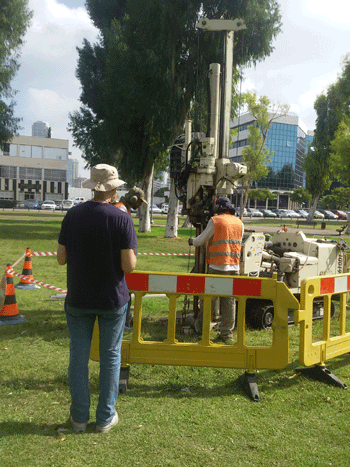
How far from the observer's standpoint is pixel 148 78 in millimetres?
20203

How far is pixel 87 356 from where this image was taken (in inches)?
133

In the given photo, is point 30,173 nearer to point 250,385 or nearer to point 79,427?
point 250,385

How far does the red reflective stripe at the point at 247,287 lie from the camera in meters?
4.43

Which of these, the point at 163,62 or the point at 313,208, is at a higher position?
the point at 163,62

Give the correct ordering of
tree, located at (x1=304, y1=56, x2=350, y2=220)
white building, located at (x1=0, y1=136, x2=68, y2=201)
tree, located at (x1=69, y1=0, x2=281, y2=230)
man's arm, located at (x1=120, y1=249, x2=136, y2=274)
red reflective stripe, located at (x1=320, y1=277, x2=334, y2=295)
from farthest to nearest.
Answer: white building, located at (x1=0, y1=136, x2=68, y2=201), tree, located at (x1=304, y1=56, x2=350, y2=220), tree, located at (x1=69, y1=0, x2=281, y2=230), red reflective stripe, located at (x1=320, y1=277, x2=334, y2=295), man's arm, located at (x1=120, y1=249, x2=136, y2=274)

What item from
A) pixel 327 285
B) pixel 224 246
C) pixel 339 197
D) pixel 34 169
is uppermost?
pixel 34 169

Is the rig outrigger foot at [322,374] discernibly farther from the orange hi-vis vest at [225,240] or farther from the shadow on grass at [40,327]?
the shadow on grass at [40,327]

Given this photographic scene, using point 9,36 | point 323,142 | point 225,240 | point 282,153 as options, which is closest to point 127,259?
point 225,240

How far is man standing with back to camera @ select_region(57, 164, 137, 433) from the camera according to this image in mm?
3221

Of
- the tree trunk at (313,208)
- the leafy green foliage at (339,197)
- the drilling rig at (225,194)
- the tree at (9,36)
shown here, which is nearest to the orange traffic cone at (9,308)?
the drilling rig at (225,194)

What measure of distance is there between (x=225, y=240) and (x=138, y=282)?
159cm

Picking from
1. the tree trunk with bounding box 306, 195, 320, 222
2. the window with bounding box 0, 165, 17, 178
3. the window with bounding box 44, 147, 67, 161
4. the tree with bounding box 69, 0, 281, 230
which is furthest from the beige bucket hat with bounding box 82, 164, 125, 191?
the window with bounding box 44, 147, 67, 161

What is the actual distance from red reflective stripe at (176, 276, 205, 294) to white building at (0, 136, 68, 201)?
80268 mm

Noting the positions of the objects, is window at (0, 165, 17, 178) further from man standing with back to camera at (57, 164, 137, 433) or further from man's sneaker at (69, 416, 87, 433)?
man's sneaker at (69, 416, 87, 433)
